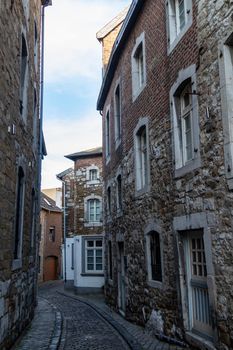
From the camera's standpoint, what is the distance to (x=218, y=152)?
571 centimetres

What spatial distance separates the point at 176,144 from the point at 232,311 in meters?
3.22

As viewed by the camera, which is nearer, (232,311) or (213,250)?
(232,311)

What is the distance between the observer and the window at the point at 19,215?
7861mm

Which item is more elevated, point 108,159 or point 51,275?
point 108,159

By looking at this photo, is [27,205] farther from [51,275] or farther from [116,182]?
[51,275]

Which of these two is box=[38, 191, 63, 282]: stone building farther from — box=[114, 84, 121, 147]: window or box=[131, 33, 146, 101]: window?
Answer: box=[131, 33, 146, 101]: window

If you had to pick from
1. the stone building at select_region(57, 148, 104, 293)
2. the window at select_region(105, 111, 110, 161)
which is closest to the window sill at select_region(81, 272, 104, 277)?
the stone building at select_region(57, 148, 104, 293)

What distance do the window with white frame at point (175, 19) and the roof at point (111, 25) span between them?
386 inches

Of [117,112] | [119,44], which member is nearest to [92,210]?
[117,112]

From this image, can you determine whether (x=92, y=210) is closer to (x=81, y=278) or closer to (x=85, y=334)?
(x=81, y=278)

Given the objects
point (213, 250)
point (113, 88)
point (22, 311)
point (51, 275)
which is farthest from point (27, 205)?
point (51, 275)

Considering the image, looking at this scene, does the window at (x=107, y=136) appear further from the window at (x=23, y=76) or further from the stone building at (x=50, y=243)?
the stone building at (x=50, y=243)

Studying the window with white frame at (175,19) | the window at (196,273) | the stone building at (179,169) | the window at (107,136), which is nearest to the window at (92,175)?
the window at (107,136)

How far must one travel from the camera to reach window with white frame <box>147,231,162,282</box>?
856 cm
